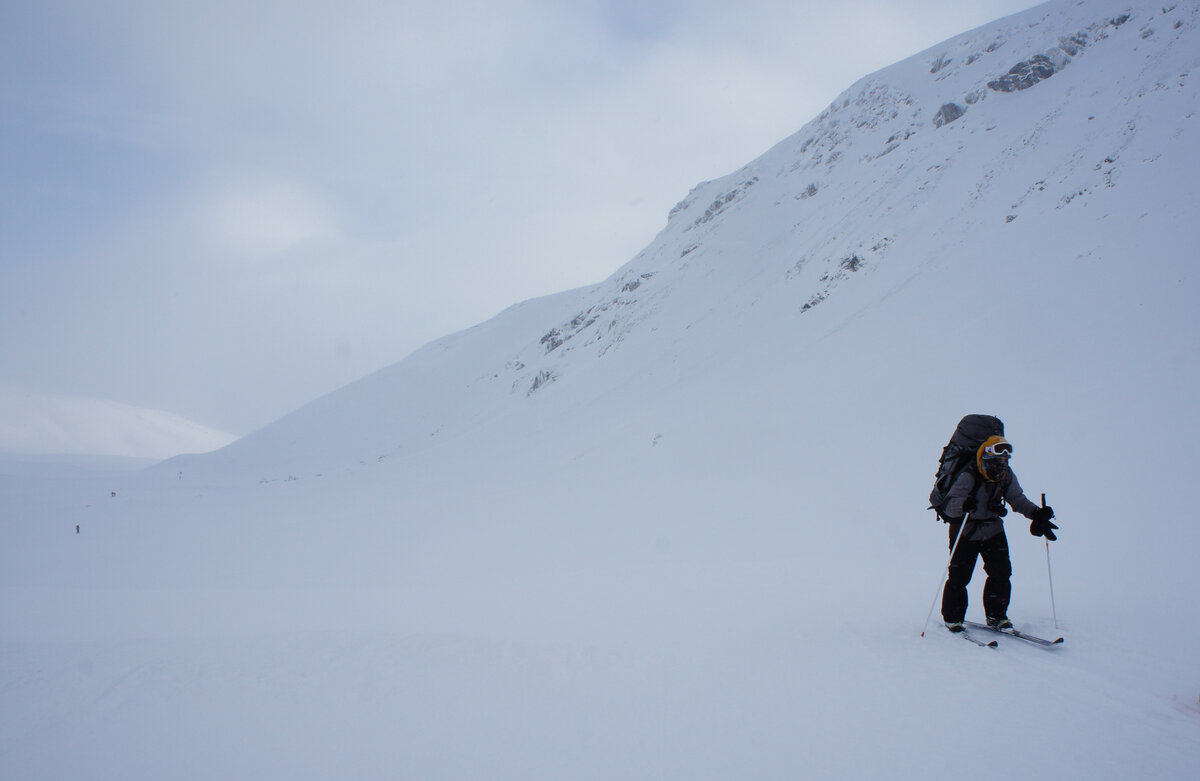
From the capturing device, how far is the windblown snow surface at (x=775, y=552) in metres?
3.86

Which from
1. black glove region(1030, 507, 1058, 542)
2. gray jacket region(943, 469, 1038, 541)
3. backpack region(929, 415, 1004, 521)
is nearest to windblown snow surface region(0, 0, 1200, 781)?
black glove region(1030, 507, 1058, 542)

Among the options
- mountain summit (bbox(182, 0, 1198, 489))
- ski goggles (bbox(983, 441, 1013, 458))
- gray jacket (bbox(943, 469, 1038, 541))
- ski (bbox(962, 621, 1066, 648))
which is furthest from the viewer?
mountain summit (bbox(182, 0, 1198, 489))

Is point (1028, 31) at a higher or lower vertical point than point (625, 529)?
higher

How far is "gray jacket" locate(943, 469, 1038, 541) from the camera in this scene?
16.1ft

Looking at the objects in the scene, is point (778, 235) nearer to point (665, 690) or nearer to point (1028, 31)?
point (1028, 31)

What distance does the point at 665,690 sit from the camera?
442 cm

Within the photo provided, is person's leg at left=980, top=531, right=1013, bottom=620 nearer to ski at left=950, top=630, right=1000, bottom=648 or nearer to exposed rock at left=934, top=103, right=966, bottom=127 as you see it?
ski at left=950, top=630, right=1000, bottom=648

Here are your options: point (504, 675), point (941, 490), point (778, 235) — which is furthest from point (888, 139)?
point (504, 675)

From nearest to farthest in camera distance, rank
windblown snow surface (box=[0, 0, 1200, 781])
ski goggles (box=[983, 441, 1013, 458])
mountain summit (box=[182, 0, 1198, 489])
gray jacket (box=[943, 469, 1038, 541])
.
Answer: windblown snow surface (box=[0, 0, 1200, 781]) < ski goggles (box=[983, 441, 1013, 458]) < gray jacket (box=[943, 469, 1038, 541]) < mountain summit (box=[182, 0, 1198, 489])

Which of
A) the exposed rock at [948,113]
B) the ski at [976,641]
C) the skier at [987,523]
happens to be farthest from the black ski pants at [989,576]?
the exposed rock at [948,113]

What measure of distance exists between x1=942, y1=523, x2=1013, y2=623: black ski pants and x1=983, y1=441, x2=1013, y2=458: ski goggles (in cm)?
73

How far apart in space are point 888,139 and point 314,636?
160 ft

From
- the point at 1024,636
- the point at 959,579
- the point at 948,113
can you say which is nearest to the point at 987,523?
the point at 959,579

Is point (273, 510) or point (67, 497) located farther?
point (67, 497)
